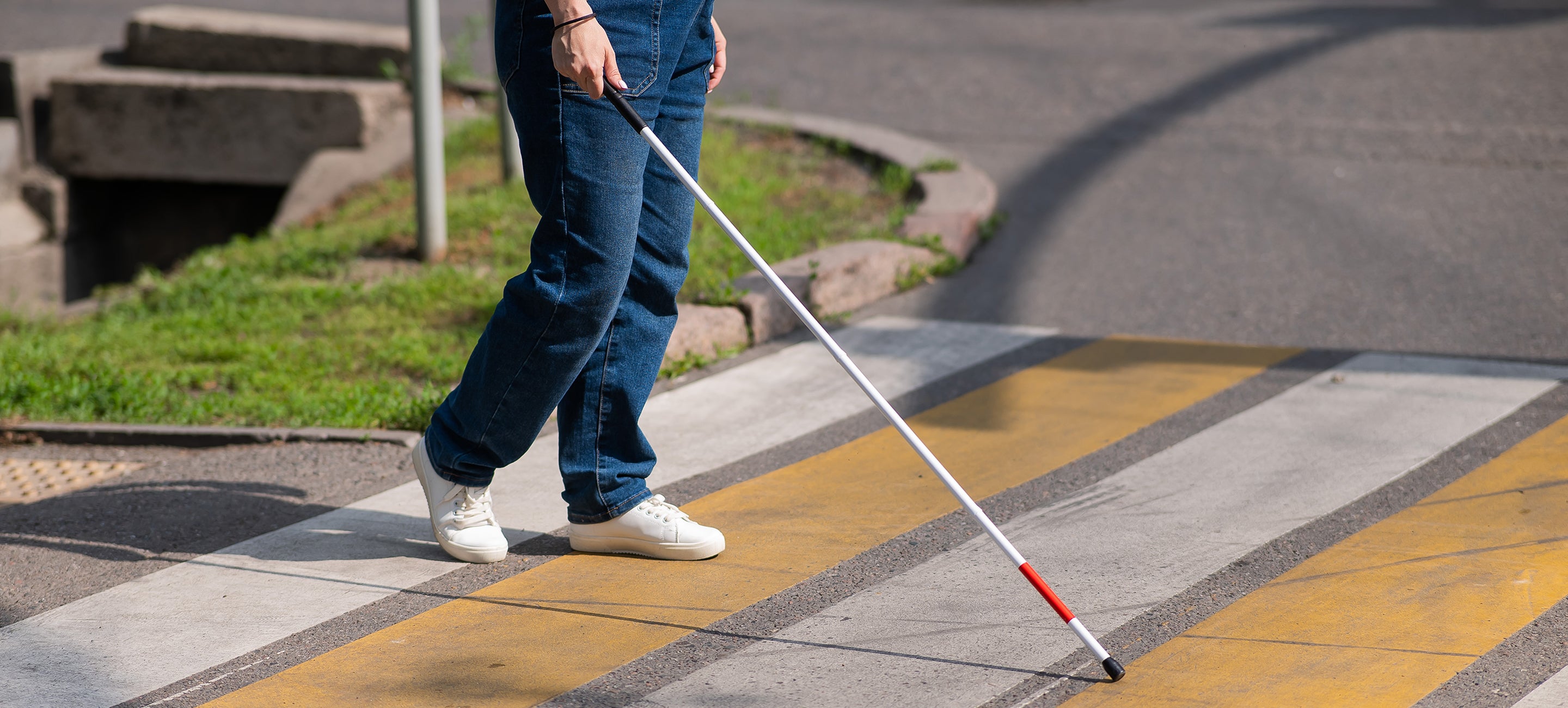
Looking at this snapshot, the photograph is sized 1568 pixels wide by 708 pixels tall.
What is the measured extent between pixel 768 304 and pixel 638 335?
1899mm

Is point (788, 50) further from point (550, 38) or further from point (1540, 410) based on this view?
point (550, 38)

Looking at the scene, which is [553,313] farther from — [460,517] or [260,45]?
[260,45]

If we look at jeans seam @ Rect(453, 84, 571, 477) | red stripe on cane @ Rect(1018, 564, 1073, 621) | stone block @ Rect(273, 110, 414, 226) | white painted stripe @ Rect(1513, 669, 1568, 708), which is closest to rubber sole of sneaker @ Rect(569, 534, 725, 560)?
jeans seam @ Rect(453, 84, 571, 477)

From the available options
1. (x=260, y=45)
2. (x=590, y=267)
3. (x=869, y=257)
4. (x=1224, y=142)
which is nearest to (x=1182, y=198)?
(x=1224, y=142)

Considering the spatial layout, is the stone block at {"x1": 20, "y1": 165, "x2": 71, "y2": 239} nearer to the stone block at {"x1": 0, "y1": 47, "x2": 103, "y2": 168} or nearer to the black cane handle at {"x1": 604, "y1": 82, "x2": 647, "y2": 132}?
the stone block at {"x1": 0, "y1": 47, "x2": 103, "y2": 168}

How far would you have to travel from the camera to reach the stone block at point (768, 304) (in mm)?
4969

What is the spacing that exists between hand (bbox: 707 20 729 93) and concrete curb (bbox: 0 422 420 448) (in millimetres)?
1432

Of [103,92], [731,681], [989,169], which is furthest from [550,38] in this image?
[103,92]

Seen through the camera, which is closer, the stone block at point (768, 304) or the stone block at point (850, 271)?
the stone block at point (768, 304)

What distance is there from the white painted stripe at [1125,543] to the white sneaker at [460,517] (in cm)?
72

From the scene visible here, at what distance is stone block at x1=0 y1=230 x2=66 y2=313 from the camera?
839 cm

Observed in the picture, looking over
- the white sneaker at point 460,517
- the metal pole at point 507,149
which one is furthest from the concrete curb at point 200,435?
the metal pole at point 507,149

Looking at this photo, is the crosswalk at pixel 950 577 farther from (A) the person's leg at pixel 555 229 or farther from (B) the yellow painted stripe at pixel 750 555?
(A) the person's leg at pixel 555 229

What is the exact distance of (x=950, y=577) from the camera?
10.1ft
